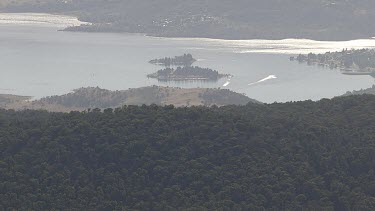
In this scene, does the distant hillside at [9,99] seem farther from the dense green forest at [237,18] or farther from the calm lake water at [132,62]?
the dense green forest at [237,18]

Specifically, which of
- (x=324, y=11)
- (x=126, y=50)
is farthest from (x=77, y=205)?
(x=324, y=11)

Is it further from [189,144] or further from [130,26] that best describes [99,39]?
[189,144]

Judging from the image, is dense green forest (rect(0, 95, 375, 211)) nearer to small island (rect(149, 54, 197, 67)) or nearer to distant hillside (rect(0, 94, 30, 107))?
distant hillside (rect(0, 94, 30, 107))

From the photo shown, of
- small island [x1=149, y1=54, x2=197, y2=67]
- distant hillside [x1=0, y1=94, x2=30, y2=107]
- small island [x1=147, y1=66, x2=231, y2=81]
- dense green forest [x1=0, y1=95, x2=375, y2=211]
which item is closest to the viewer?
dense green forest [x1=0, y1=95, x2=375, y2=211]

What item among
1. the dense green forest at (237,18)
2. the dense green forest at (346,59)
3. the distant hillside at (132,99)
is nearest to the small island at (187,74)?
the dense green forest at (346,59)

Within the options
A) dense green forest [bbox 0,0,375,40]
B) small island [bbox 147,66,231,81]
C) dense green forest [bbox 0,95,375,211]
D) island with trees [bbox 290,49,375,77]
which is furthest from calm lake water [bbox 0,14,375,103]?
dense green forest [bbox 0,95,375,211]

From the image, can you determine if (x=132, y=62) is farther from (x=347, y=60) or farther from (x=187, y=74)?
(x=347, y=60)
